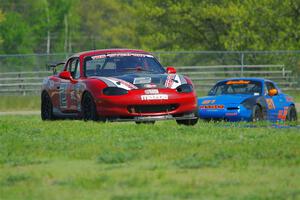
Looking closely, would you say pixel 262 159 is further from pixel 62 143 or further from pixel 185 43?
pixel 185 43

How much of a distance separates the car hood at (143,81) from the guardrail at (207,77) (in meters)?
22.4

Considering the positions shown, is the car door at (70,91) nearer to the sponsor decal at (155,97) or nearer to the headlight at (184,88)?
the sponsor decal at (155,97)

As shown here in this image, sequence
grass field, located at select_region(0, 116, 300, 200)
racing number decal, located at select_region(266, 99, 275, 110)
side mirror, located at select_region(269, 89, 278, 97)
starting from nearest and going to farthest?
grass field, located at select_region(0, 116, 300, 200) < racing number decal, located at select_region(266, 99, 275, 110) < side mirror, located at select_region(269, 89, 278, 97)

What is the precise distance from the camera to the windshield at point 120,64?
1903 centimetres

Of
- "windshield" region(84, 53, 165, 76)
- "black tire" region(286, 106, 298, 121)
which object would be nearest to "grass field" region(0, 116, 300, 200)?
"windshield" region(84, 53, 165, 76)

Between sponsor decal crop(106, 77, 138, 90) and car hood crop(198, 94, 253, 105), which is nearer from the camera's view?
sponsor decal crop(106, 77, 138, 90)

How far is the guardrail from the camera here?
135 feet

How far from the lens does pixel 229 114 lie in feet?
74.0

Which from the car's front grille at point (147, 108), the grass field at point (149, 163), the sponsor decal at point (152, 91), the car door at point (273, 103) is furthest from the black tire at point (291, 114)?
the grass field at point (149, 163)

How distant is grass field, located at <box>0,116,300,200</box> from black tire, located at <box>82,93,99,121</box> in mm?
2544

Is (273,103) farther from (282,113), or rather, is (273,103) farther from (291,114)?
(291,114)

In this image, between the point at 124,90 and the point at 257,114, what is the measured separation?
5.76m

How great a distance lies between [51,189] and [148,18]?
45261mm

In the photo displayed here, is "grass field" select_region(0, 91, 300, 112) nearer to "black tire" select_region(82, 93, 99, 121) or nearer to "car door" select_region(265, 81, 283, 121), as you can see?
"car door" select_region(265, 81, 283, 121)
